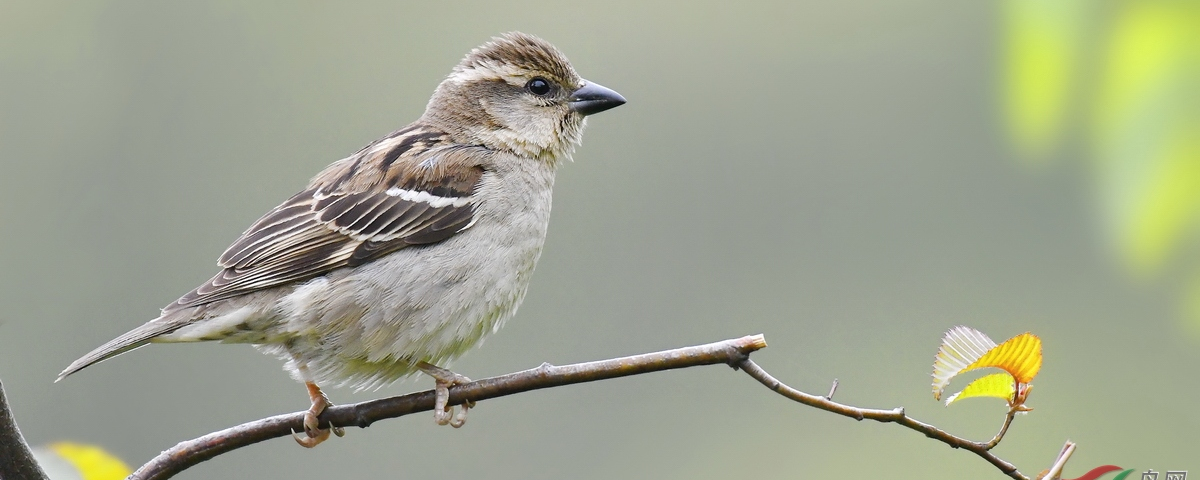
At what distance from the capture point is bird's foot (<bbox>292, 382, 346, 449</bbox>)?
11.8 ft

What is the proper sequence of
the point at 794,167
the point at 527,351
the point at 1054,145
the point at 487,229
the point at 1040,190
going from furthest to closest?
the point at 794,167, the point at 1040,190, the point at 527,351, the point at 487,229, the point at 1054,145

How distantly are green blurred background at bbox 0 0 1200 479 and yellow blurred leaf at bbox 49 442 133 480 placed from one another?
15.3ft

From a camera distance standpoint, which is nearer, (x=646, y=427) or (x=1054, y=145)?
(x=1054, y=145)

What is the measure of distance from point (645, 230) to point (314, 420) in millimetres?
7223

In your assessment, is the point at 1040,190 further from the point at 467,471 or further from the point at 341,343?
the point at 341,343

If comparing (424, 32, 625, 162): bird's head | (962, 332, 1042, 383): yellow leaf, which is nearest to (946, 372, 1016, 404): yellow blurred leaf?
(962, 332, 1042, 383): yellow leaf

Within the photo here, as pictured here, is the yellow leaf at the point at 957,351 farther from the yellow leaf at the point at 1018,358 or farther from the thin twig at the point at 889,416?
the thin twig at the point at 889,416

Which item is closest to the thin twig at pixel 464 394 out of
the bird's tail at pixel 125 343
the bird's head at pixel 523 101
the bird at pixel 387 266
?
the bird at pixel 387 266

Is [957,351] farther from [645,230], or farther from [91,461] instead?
[645,230]

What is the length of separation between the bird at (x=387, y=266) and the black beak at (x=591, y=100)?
13mm

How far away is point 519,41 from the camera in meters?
5.10

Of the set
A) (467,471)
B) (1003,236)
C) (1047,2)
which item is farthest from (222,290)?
(1003,236)

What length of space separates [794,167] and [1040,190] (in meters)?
2.46

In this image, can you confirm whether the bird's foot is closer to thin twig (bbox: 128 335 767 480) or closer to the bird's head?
thin twig (bbox: 128 335 767 480)
